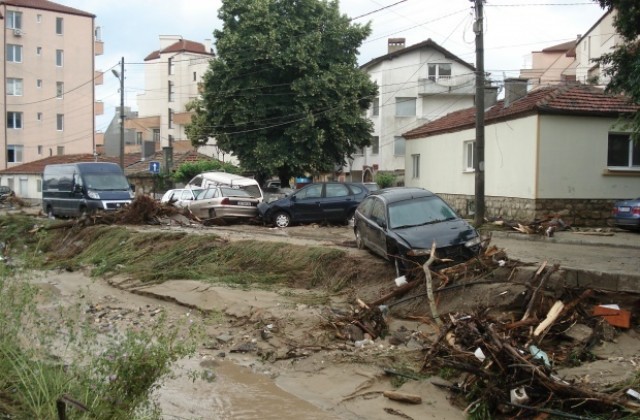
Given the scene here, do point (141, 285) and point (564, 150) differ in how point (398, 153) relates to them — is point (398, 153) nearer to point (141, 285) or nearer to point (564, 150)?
point (564, 150)

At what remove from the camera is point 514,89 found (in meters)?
24.2

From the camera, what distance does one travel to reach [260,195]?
27031mm

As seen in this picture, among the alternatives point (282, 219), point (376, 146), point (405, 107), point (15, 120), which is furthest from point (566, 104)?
point (15, 120)

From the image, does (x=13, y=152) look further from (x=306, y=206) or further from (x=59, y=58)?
(x=306, y=206)

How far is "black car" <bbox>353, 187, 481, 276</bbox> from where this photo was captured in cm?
1163

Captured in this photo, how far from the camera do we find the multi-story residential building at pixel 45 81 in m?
59.7

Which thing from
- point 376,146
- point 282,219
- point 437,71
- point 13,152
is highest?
point 437,71

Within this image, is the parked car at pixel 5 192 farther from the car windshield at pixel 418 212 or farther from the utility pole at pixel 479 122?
the car windshield at pixel 418 212

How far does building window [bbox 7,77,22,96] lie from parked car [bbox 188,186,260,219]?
4159cm

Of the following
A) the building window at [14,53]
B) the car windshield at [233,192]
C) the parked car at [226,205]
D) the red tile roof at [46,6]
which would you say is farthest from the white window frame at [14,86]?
the car windshield at [233,192]

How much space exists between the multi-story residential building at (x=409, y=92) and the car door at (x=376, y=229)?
1419 inches


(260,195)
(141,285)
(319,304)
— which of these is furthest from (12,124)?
(319,304)

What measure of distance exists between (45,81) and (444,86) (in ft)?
116

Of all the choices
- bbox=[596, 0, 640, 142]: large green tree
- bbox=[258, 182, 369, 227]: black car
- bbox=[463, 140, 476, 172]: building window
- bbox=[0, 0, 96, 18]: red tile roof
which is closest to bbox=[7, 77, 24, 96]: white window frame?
bbox=[0, 0, 96, 18]: red tile roof
